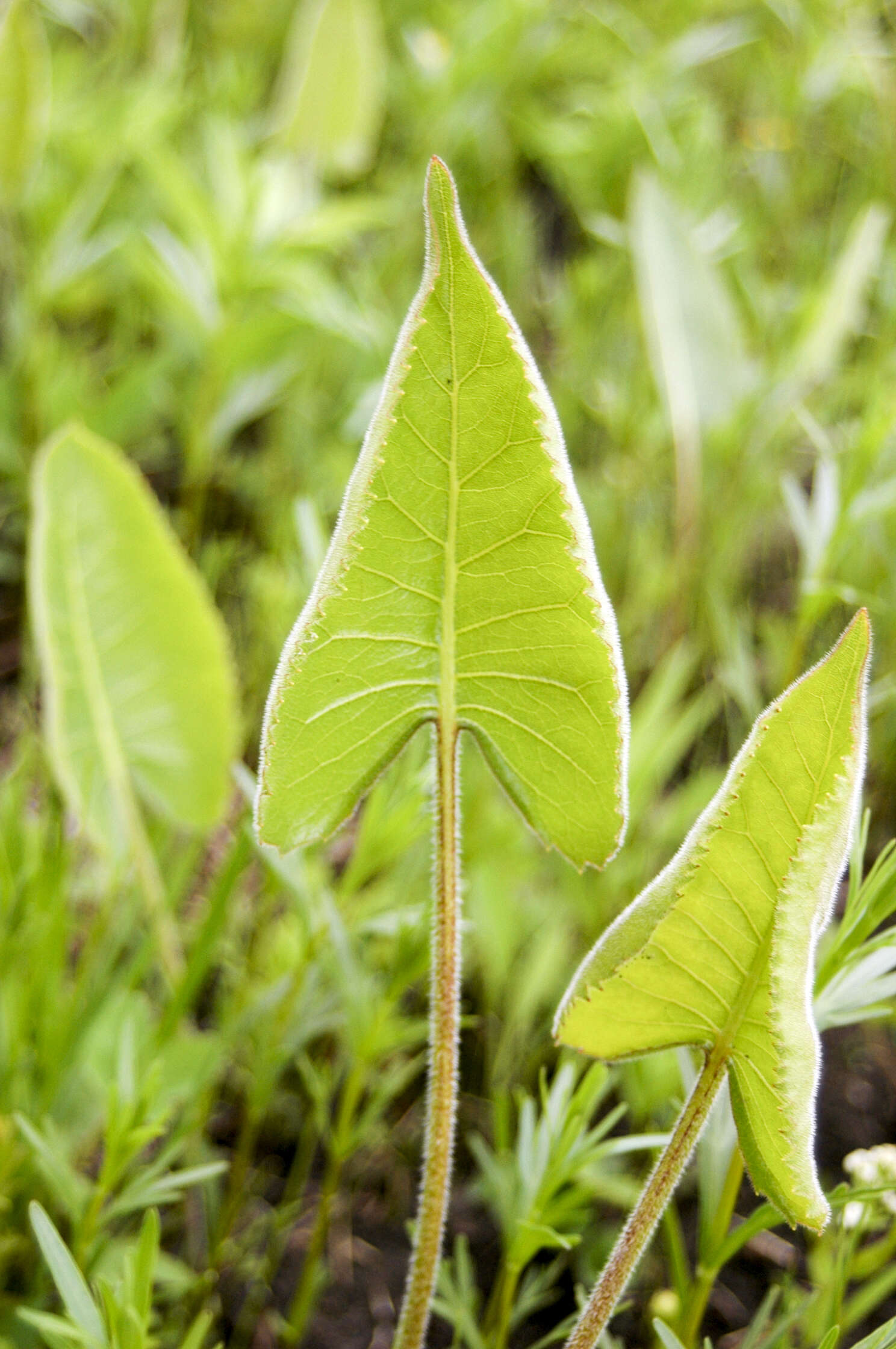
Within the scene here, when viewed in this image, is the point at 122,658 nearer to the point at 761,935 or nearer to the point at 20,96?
the point at 761,935

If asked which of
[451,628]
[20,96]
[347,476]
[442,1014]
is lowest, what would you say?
[442,1014]

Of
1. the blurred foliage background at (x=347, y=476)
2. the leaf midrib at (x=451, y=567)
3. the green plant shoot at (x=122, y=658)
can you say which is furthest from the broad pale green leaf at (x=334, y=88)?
the leaf midrib at (x=451, y=567)

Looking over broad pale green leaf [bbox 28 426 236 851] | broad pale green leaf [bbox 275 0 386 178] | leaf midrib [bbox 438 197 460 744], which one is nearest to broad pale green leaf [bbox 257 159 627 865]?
leaf midrib [bbox 438 197 460 744]

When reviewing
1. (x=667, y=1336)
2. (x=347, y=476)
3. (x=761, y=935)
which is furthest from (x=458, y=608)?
(x=347, y=476)

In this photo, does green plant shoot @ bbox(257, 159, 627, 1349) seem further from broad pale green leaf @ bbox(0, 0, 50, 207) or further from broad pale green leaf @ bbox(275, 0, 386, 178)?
broad pale green leaf @ bbox(275, 0, 386, 178)

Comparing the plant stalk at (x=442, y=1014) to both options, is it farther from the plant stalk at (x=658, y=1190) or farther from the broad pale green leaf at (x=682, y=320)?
the broad pale green leaf at (x=682, y=320)

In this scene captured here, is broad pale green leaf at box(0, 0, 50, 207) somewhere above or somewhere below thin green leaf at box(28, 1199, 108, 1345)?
above
